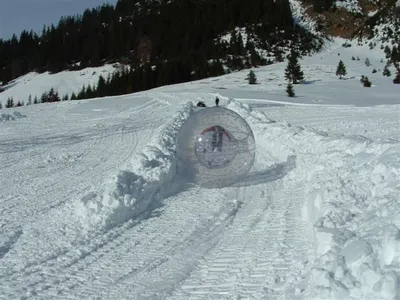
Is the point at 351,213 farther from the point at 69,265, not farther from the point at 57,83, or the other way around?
the point at 57,83

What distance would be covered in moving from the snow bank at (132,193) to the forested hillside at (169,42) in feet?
212

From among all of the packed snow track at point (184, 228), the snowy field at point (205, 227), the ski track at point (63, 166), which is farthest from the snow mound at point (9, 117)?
the packed snow track at point (184, 228)

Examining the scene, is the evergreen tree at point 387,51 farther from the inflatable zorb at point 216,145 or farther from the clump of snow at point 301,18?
the inflatable zorb at point 216,145

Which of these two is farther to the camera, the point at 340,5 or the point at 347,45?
the point at 340,5

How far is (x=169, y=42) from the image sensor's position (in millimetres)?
101562

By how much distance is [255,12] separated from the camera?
103m

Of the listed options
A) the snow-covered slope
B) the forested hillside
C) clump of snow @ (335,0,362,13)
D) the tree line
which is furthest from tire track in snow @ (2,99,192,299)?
clump of snow @ (335,0,362,13)

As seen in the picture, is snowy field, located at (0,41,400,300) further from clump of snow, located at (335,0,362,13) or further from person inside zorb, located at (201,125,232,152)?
clump of snow, located at (335,0,362,13)

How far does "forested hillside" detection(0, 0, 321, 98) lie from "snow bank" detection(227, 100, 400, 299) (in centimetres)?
6519

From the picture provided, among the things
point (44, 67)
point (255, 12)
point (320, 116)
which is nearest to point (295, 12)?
point (255, 12)

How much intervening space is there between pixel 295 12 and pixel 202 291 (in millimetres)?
109186

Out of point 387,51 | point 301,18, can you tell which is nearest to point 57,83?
point 301,18

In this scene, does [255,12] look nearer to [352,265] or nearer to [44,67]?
[44,67]

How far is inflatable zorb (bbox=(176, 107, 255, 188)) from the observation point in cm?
684
